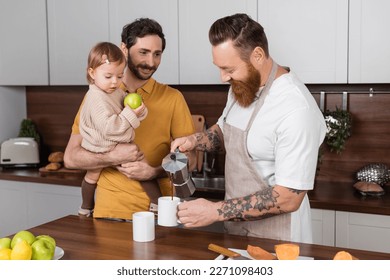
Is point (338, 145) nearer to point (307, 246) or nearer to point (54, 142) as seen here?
point (307, 246)

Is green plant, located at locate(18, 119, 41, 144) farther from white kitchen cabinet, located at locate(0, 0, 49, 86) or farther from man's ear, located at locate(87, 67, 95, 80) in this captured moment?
man's ear, located at locate(87, 67, 95, 80)

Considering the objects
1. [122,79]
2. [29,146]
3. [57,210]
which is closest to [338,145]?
[122,79]

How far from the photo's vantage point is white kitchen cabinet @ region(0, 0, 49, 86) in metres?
3.53

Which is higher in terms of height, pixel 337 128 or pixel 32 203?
pixel 337 128

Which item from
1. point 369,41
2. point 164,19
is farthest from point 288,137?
point 164,19

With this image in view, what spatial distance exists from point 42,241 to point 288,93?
931 millimetres

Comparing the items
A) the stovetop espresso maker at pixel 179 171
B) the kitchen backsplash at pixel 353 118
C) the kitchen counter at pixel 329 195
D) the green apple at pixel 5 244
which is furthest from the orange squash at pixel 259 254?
the kitchen backsplash at pixel 353 118

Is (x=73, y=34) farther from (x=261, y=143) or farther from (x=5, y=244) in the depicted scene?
(x=5, y=244)

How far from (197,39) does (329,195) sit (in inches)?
45.7

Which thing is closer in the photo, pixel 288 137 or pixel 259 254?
pixel 259 254

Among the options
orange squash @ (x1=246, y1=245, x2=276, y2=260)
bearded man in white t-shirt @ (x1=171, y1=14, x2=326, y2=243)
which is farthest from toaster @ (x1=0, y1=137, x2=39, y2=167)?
orange squash @ (x1=246, y1=245, x2=276, y2=260)

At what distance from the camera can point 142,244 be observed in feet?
5.50

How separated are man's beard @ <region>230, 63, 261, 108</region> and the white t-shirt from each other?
4 centimetres

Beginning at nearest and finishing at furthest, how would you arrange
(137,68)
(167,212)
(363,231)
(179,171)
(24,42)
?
(167,212) → (179,171) → (137,68) → (363,231) → (24,42)
